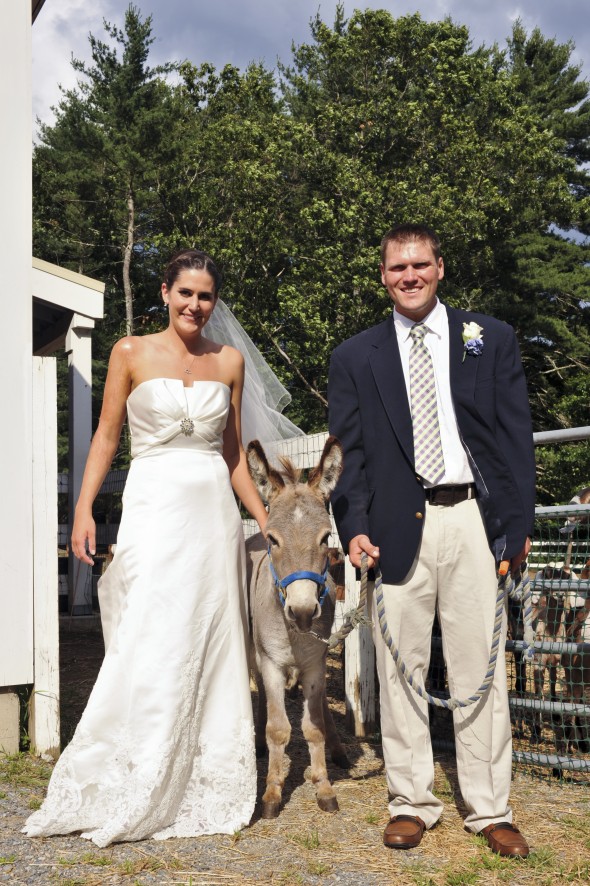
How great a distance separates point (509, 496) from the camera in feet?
12.1

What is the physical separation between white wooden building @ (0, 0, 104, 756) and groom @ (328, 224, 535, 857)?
2098 mm

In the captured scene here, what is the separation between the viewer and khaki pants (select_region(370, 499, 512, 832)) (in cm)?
374

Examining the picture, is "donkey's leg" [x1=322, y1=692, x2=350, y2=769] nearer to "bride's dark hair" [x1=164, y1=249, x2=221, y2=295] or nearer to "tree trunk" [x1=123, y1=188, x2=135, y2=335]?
"bride's dark hair" [x1=164, y1=249, x2=221, y2=295]

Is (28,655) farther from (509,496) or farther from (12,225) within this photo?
(509,496)

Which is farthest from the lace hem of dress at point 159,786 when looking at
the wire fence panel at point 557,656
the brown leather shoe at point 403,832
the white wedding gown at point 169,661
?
the wire fence panel at point 557,656

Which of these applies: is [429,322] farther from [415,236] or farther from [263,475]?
[263,475]

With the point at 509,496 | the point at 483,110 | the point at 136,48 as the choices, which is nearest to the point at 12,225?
the point at 509,496

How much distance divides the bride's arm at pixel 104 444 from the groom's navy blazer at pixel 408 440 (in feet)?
3.39

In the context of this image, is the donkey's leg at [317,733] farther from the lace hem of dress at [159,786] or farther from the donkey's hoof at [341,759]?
the donkey's hoof at [341,759]

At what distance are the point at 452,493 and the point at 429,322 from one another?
807mm

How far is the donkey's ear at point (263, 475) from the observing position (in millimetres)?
4164

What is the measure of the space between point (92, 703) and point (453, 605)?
5.60 ft

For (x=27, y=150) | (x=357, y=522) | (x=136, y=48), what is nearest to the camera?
(x=357, y=522)

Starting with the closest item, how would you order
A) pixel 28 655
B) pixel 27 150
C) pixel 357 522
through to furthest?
pixel 357 522 < pixel 28 655 < pixel 27 150
